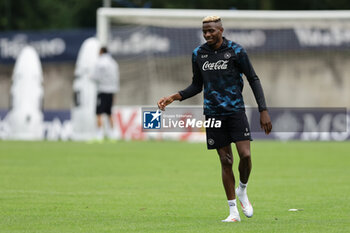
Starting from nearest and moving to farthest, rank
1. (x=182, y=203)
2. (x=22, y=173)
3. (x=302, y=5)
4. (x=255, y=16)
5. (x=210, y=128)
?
(x=210, y=128) → (x=182, y=203) → (x=22, y=173) → (x=255, y=16) → (x=302, y=5)

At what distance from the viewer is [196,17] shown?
3014cm

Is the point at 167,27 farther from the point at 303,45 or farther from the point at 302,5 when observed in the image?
the point at 302,5

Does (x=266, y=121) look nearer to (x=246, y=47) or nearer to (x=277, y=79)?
(x=246, y=47)

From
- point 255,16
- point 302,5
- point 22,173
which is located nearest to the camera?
point 22,173

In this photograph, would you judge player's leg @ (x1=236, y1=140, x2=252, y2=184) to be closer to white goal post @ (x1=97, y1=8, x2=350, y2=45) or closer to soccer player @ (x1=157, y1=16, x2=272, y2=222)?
soccer player @ (x1=157, y1=16, x2=272, y2=222)

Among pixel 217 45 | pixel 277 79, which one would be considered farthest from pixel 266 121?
pixel 277 79

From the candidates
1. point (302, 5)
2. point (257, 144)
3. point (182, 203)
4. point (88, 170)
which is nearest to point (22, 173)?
point (88, 170)

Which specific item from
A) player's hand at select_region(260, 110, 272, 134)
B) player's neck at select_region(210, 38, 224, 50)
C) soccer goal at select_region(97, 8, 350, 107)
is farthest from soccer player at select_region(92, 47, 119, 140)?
player's hand at select_region(260, 110, 272, 134)

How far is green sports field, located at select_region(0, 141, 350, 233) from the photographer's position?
31.3 ft

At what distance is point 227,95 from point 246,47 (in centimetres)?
2063

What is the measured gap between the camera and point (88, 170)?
54.6ft

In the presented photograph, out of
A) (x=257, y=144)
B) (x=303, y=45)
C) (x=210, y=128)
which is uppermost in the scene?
(x=210, y=128)

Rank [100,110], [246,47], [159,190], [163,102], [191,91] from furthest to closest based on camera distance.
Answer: [246,47], [100,110], [159,190], [191,91], [163,102]

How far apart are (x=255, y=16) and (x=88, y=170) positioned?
14579 mm
